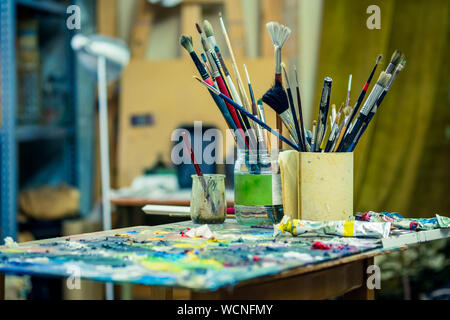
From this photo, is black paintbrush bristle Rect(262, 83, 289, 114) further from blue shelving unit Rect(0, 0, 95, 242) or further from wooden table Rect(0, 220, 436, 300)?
blue shelving unit Rect(0, 0, 95, 242)

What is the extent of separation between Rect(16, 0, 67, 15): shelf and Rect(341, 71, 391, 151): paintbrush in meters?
2.11

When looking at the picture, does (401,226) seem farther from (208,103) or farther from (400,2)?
(208,103)

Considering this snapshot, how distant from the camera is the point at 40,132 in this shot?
10.5ft

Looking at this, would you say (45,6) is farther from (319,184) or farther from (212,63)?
(319,184)

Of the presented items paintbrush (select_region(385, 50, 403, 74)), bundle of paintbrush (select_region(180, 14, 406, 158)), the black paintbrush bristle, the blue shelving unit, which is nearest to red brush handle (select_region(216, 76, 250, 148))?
bundle of paintbrush (select_region(180, 14, 406, 158))

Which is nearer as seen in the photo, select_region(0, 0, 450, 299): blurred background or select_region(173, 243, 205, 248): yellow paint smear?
select_region(173, 243, 205, 248): yellow paint smear

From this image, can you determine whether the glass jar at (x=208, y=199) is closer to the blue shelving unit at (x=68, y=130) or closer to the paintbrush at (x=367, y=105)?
the paintbrush at (x=367, y=105)

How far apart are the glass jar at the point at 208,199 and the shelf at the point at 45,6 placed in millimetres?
1951

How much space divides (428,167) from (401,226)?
172 centimetres

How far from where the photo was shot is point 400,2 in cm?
299

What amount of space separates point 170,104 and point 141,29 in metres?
0.50

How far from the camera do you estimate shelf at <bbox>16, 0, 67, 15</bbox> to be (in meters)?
3.09

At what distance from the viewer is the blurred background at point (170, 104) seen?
2.89 meters
